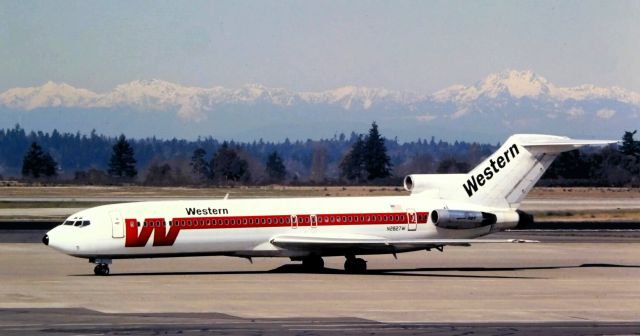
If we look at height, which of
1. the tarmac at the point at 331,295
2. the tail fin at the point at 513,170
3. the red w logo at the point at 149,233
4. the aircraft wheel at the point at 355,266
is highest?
the tail fin at the point at 513,170

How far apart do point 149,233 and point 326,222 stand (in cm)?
680

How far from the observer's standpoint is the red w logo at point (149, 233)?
44.7m

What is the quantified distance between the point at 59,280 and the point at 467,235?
15.8 metres

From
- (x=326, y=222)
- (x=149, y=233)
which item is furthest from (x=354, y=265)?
(x=149, y=233)

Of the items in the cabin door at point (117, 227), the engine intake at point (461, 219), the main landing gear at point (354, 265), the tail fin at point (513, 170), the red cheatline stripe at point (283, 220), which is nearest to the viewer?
the cabin door at point (117, 227)

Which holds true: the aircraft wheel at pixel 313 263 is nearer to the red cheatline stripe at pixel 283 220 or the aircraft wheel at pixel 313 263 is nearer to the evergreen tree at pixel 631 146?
the red cheatline stripe at pixel 283 220

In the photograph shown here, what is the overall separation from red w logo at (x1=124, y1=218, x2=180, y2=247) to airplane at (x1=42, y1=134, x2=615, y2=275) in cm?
4

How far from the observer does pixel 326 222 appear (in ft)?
155

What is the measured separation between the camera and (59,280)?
43312 mm

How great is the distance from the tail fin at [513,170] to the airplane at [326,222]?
0.13 ft

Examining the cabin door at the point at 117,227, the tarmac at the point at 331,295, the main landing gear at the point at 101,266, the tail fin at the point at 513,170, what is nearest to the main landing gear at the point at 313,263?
the tarmac at the point at 331,295

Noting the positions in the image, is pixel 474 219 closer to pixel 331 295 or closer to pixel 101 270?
pixel 331 295

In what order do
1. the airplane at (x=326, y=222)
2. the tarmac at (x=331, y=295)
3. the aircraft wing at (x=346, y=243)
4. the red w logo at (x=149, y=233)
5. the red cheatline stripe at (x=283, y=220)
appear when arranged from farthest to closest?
the aircraft wing at (x=346, y=243) → the red cheatline stripe at (x=283, y=220) → the airplane at (x=326, y=222) → the red w logo at (x=149, y=233) → the tarmac at (x=331, y=295)

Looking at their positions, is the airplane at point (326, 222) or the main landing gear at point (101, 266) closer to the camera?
the airplane at point (326, 222)
